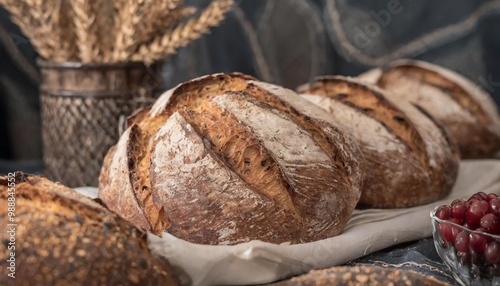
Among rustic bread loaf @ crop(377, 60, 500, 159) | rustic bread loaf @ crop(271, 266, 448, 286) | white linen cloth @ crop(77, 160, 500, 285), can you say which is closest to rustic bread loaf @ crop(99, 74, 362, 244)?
white linen cloth @ crop(77, 160, 500, 285)

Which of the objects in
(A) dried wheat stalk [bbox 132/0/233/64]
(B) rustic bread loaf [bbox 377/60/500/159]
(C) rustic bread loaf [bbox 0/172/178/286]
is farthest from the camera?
(B) rustic bread loaf [bbox 377/60/500/159]

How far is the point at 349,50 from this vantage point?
2744 millimetres

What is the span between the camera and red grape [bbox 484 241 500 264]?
3.68 ft

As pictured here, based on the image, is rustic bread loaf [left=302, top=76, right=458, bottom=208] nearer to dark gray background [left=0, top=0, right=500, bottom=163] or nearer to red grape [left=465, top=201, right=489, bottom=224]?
red grape [left=465, top=201, right=489, bottom=224]

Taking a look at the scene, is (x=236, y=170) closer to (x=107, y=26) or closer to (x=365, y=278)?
(x=365, y=278)

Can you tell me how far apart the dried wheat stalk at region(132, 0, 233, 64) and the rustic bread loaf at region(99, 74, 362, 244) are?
0.43 m

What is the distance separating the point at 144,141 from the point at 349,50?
152 cm

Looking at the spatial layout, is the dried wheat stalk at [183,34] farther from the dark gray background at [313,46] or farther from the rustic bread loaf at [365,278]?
the rustic bread loaf at [365,278]

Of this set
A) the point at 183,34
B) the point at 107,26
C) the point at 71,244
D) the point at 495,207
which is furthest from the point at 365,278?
the point at 107,26

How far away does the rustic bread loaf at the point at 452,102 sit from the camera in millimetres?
2098

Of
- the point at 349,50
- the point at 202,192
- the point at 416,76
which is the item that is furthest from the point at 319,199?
the point at 349,50

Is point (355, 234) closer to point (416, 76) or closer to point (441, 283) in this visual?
point (441, 283)

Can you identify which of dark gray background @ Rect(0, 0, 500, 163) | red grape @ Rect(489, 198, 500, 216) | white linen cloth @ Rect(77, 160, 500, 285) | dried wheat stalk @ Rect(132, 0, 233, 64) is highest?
dried wheat stalk @ Rect(132, 0, 233, 64)

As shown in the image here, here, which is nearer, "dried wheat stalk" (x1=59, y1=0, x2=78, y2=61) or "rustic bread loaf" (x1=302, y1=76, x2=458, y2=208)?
"rustic bread loaf" (x1=302, y1=76, x2=458, y2=208)
